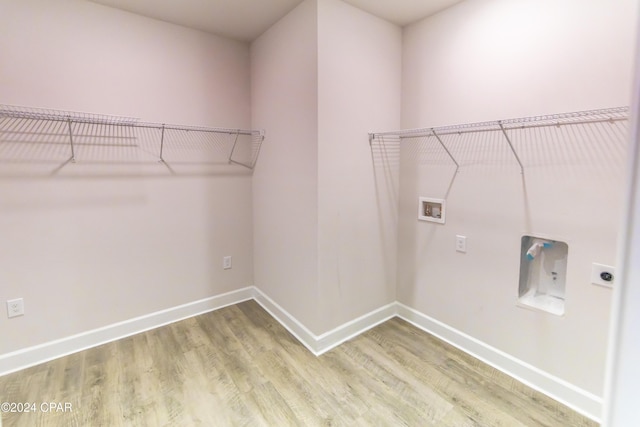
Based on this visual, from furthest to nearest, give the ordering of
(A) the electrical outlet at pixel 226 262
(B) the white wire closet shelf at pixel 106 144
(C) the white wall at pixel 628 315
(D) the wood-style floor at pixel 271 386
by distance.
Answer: (A) the electrical outlet at pixel 226 262
(B) the white wire closet shelf at pixel 106 144
(D) the wood-style floor at pixel 271 386
(C) the white wall at pixel 628 315

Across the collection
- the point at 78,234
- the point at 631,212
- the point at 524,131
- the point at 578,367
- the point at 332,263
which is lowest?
the point at 578,367

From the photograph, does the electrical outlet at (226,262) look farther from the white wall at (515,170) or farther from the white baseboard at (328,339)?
the white wall at (515,170)

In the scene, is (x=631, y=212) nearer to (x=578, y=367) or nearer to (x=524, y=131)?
(x=524, y=131)

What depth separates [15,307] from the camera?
214 cm

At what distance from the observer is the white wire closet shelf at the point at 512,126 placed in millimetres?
1619

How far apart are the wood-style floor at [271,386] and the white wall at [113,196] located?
42 cm

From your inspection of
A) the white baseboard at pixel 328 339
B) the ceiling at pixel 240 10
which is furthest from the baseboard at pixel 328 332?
the ceiling at pixel 240 10

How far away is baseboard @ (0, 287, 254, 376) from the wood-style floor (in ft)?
0.23

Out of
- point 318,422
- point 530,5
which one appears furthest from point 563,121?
point 318,422

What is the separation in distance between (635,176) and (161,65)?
2.90 meters

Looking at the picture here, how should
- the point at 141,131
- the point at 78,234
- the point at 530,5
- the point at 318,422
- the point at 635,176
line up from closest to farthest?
the point at 635,176
the point at 318,422
the point at 530,5
the point at 78,234
the point at 141,131

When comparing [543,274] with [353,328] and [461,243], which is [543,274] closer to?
[461,243]

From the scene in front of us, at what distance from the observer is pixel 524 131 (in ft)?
6.32

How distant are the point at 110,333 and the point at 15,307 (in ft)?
2.01
